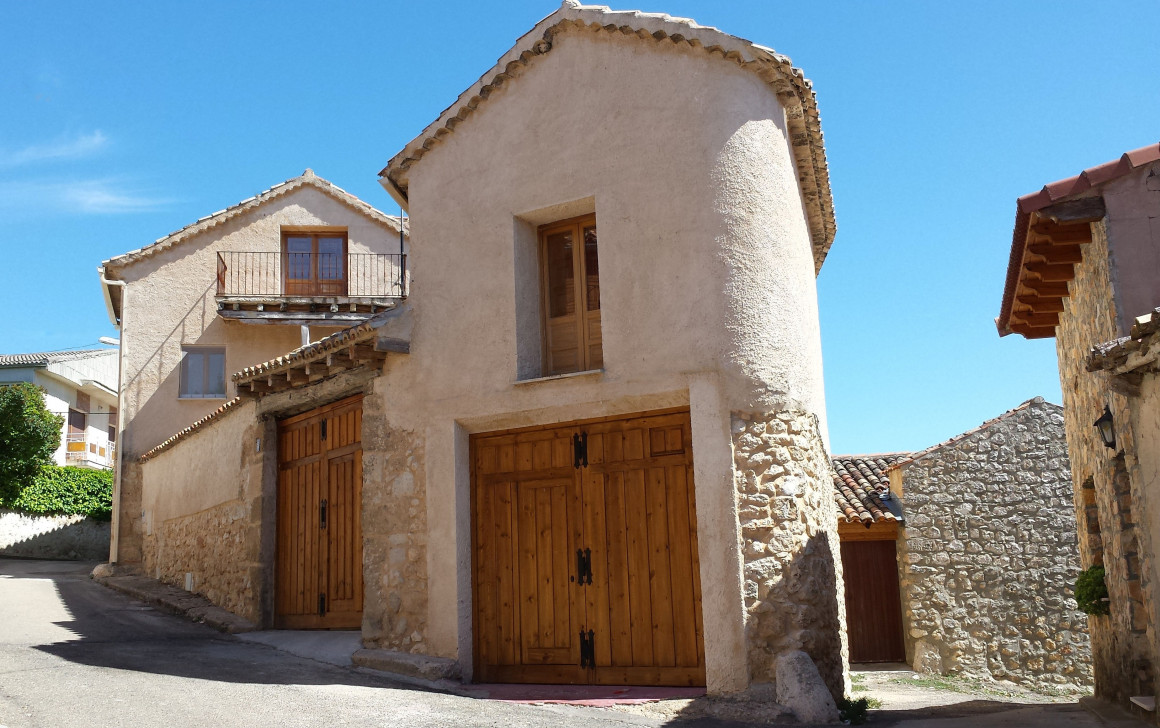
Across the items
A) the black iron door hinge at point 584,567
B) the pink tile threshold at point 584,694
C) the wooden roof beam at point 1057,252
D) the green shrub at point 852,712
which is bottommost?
the green shrub at point 852,712

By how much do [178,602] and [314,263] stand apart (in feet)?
37.0

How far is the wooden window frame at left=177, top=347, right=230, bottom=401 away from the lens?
22123 millimetres

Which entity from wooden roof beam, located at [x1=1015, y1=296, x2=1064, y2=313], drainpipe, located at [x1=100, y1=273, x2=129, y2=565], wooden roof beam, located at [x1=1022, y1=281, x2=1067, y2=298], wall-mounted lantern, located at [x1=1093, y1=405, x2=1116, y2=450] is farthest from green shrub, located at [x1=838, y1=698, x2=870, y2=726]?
drainpipe, located at [x1=100, y1=273, x2=129, y2=565]

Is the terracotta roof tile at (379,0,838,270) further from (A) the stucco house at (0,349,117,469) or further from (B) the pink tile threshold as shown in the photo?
(A) the stucco house at (0,349,117,469)

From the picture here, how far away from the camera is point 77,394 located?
108 feet

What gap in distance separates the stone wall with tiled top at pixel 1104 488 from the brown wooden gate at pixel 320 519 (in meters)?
7.25

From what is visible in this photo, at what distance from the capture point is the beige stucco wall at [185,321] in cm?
2173

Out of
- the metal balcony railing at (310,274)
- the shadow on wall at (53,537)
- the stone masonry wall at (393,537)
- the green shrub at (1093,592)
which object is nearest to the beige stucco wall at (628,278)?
the stone masonry wall at (393,537)

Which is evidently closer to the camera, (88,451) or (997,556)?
(997,556)

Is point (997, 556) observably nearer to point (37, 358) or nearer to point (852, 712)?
point (852, 712)

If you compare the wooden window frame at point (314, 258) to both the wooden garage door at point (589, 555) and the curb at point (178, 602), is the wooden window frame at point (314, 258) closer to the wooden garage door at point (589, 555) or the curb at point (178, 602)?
the curb at point (178, 602)

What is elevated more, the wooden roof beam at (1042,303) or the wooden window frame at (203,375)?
the wooden window frame at (203,375)

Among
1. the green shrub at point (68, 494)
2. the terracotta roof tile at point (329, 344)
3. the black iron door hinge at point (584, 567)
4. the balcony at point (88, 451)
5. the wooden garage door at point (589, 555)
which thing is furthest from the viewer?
the balcony at point (88, 451)

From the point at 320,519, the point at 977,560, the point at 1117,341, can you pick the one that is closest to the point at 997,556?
the point at 977,560
